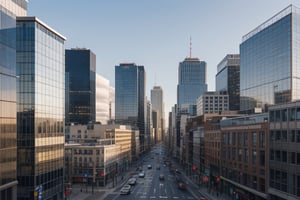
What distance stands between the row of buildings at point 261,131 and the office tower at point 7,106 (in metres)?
43.3

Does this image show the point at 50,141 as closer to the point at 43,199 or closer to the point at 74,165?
the point at 43,199

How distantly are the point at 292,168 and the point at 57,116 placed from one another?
4989 cm

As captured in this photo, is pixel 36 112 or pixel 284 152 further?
pixel 36 112

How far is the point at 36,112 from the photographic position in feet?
210

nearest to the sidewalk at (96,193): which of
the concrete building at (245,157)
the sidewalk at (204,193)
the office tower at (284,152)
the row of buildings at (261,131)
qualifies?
the sidewalk at (204,193)

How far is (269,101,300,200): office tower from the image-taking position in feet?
173

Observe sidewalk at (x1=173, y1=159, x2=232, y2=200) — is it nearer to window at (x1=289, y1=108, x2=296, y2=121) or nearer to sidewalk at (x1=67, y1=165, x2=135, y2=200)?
sidewalk at (x1=67, y1=165, x2=135, y2=200)

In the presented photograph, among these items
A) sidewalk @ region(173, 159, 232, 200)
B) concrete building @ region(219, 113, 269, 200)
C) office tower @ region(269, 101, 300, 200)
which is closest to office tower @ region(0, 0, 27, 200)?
office tower @ region(269, 101, 300, 200)

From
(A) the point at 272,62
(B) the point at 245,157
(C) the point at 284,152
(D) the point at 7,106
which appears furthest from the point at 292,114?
(A) the point at 272,62

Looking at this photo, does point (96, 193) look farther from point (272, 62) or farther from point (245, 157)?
point (272, 62)

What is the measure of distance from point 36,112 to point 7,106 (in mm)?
24154

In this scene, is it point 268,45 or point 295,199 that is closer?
point 295,199

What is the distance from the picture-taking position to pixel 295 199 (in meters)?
51.5

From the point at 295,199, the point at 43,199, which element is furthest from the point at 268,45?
the point at 43,199
